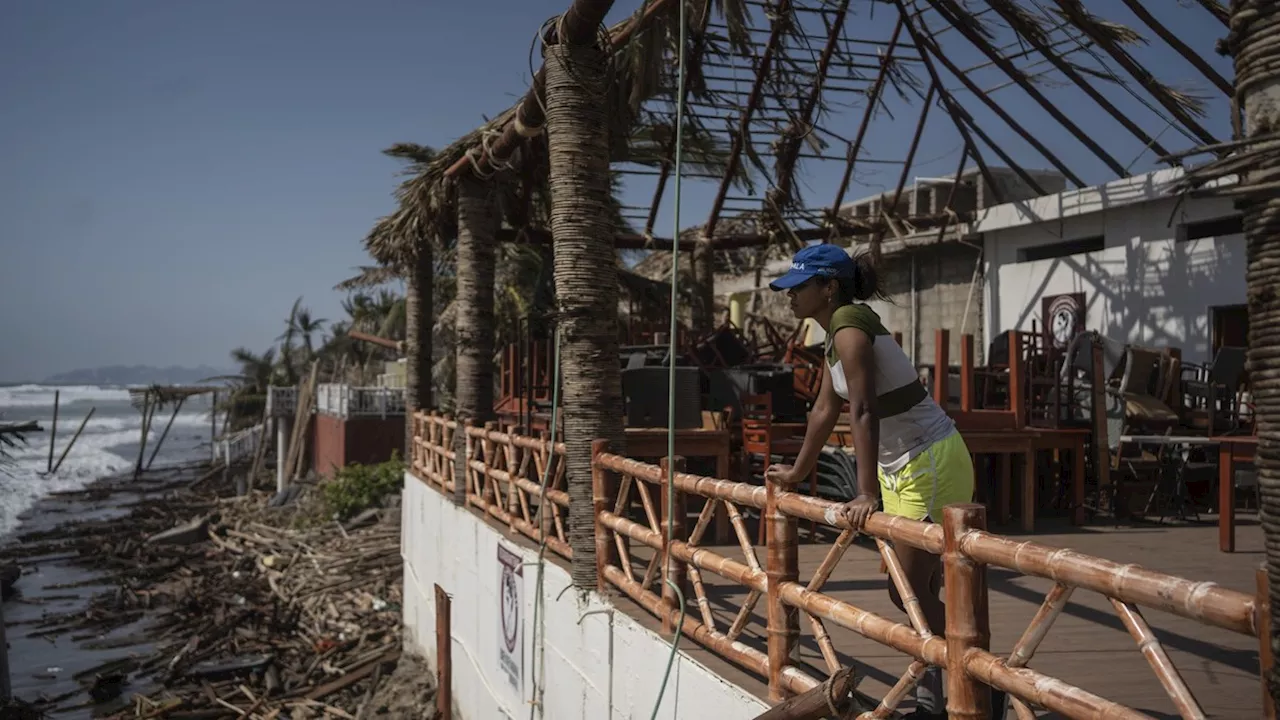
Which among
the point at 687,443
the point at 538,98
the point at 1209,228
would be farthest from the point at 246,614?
the point at 1209,228

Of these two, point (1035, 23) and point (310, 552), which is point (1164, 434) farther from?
point (310, 552)

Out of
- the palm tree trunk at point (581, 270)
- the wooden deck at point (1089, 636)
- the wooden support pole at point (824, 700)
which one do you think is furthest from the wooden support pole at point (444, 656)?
the wooden support pole at point (824, 700)

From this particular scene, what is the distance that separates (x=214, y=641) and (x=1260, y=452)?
14482mm

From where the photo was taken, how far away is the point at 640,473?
17.9 feet

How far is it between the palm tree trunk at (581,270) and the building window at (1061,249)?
9311 millimetres

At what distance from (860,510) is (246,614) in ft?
45.5

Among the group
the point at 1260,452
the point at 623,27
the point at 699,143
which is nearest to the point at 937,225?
the point at 699,143

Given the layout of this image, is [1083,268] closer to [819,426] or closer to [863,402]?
[819,426]

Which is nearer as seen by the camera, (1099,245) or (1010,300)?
(1099,245)

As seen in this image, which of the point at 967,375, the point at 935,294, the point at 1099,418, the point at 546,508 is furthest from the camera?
the point at 935,294

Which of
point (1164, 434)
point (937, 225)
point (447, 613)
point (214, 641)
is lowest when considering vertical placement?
point (214, 641)

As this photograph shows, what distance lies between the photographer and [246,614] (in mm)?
14961

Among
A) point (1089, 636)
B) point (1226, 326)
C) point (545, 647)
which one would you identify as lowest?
point (545, 647)

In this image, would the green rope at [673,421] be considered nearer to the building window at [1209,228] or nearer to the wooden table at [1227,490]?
the wooden table at [1227,490]
